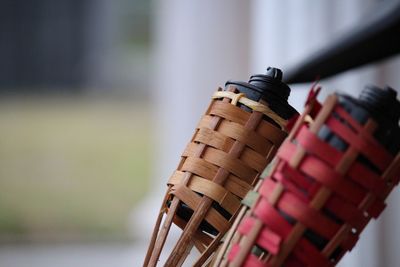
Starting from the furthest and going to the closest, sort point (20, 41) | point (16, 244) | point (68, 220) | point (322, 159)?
point (20, 41) < point (68, 220) < point (16, 244) < point (322, 159)

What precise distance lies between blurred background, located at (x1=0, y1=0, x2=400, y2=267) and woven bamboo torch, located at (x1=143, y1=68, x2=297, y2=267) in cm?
28

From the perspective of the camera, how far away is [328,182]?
1.69 feet

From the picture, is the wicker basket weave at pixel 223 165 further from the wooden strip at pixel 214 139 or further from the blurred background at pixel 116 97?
the blurred background at pixel 116 97

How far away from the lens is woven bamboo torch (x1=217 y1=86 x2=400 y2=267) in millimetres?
513

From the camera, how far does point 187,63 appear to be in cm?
267

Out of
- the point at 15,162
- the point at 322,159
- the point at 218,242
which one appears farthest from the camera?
the point at 15,162

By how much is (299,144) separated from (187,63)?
216cm

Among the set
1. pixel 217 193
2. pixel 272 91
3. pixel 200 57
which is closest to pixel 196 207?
pixel 217 193

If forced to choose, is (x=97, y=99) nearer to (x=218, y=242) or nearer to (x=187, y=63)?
(x=187, y=63)

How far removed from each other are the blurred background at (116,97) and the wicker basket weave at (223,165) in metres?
0.29

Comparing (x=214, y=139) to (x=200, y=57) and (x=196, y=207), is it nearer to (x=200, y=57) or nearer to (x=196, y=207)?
(x=196, y=207)

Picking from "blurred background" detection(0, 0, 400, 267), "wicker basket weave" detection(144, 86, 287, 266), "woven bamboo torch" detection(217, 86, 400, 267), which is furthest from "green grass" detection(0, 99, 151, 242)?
"woven bamboo torch" detection(217, 86, 400, 267)

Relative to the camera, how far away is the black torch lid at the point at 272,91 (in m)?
0.62

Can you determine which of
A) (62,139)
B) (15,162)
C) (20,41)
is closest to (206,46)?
(15,162)
